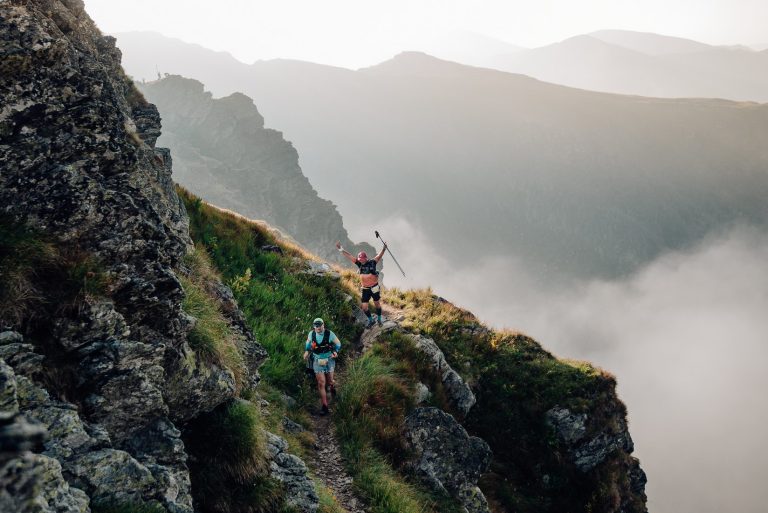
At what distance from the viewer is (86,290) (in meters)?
5.29

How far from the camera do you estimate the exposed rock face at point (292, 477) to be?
22.9ft

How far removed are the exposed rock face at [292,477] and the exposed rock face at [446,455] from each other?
14.7 ft

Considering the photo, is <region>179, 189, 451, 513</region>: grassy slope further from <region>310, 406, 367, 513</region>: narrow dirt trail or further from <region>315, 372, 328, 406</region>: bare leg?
<region>315, 372, 328, 406</region>: bare leg

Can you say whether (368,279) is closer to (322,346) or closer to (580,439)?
(322,346)

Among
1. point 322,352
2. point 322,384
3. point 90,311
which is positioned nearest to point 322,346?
point 322,352

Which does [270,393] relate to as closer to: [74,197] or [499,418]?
[74,197]

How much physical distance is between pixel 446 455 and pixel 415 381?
7.85ft

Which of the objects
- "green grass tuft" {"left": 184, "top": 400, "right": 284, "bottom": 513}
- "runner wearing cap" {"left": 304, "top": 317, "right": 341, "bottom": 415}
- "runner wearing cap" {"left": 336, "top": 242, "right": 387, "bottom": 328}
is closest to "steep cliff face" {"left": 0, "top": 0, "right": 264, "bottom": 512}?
"green grass tuft" {"left": 184, "top": 400, "right": 284, "bottom": 513}

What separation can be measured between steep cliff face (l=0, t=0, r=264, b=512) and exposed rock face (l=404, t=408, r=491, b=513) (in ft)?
21.2

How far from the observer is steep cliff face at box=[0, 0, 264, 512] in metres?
4.71

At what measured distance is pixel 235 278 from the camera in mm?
15047

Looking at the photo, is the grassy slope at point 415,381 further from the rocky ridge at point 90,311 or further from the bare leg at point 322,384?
the rocky ridge at point 90,311

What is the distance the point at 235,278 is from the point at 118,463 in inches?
418

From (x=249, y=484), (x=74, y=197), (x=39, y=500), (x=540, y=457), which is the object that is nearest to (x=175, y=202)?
(x=74, y=197)
